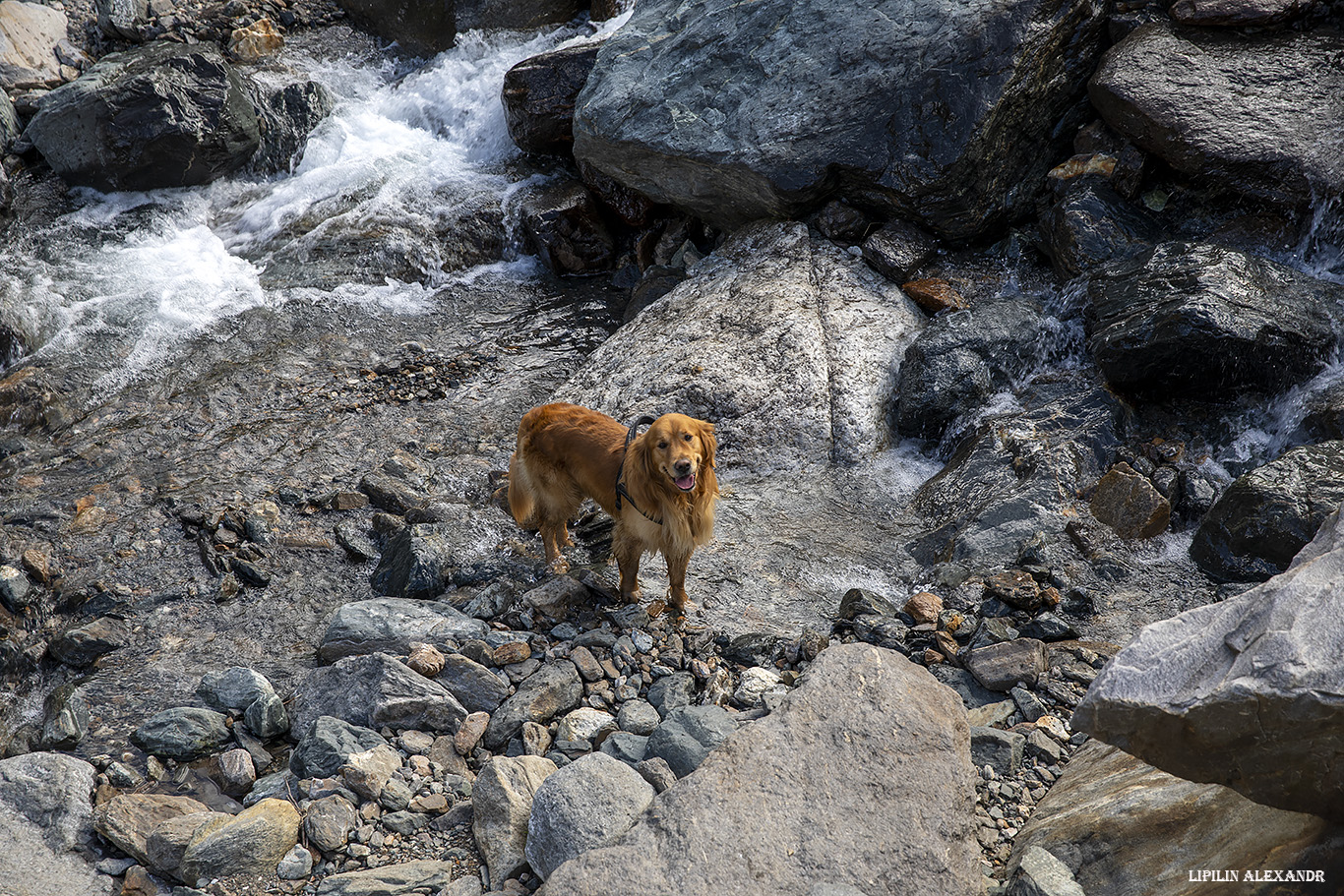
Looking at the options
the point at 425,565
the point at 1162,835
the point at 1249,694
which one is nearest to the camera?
the point at 1249,694

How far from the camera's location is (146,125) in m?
10.5

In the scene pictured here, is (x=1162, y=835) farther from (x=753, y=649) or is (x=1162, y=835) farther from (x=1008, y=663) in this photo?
(x=753, y=649)

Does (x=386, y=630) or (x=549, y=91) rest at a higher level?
(x=549, y=91)

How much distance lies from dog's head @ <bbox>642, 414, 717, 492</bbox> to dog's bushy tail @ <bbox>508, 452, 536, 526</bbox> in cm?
123

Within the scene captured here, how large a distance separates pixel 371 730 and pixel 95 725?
170cm

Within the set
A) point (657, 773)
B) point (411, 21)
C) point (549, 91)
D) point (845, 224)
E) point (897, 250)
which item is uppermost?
point (411, 21)

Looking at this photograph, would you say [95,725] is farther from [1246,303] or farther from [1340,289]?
[1340,289]

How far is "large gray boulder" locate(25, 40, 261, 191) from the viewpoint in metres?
10.5

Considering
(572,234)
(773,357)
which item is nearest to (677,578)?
(773,357)

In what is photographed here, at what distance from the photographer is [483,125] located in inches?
468

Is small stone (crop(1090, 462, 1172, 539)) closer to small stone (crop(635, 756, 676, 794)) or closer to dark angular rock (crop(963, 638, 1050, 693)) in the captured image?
dark angular rock (crop(963, 638, 1050, 693))

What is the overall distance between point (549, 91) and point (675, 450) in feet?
25.4

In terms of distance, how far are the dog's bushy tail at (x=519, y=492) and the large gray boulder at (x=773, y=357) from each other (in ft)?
4.82

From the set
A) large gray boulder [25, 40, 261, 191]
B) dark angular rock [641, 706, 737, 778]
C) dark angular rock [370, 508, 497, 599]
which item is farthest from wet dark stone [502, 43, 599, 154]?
dark angular rock [641, 706, 737, 778]
